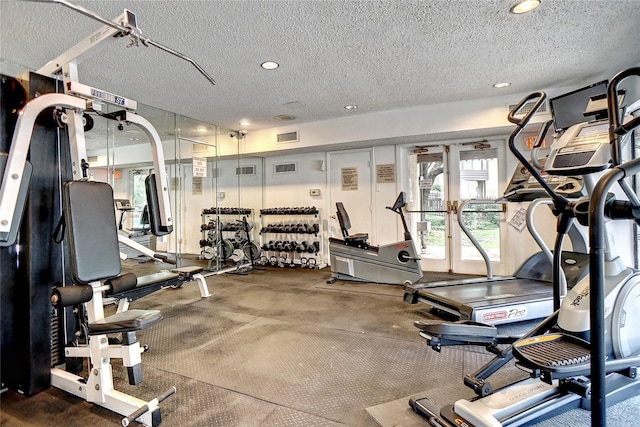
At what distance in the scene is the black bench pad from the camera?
1646mm

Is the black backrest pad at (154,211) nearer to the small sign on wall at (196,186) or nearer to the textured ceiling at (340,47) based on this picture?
the textured ceiling at (340,47)

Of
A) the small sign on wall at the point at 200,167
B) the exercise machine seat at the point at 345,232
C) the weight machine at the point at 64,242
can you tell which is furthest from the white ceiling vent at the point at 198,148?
the weight machine at the point at 64,242

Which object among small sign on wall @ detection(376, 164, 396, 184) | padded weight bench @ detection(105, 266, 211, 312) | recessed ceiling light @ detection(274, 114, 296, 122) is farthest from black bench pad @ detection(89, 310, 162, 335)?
small sign on wall @ detection(376, 164, 396, 184)

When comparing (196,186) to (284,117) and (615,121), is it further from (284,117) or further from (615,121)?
(615,121)

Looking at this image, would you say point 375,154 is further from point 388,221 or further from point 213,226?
point 213,226

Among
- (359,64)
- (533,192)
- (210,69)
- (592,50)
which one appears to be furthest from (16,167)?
(592,50)

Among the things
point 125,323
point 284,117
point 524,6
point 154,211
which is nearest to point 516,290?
point 524,6

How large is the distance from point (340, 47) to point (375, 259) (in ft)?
9.57

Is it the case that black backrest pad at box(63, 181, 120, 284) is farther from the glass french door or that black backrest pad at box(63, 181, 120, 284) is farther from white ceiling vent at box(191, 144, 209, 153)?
the glass french door

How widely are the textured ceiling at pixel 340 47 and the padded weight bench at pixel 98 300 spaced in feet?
4.93

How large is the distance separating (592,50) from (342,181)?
383 cm

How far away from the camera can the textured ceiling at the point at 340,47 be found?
2.36 metres

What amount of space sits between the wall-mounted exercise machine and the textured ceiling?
180 centimetres

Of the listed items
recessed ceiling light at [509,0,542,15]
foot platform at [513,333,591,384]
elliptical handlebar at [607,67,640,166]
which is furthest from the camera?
recessed ceiling light at [509,0,542,15]
